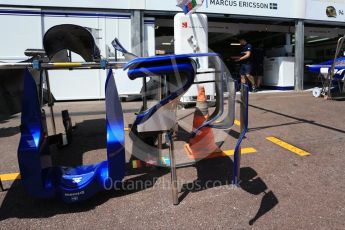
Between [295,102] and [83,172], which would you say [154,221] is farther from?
[295,102]

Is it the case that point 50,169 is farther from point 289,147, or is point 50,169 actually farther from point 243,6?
point 243,6

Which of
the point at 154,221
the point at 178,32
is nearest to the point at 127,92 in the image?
the point at 178,32

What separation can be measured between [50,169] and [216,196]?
5.04ft

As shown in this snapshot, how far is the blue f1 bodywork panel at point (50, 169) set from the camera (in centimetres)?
265

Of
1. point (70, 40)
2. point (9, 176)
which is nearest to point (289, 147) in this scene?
point (70, 40)

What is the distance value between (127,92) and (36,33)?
9.76 ft

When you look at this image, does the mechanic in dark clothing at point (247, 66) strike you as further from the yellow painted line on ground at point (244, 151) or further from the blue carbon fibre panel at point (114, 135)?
the blue carbon fibre panel at point (114, 135)

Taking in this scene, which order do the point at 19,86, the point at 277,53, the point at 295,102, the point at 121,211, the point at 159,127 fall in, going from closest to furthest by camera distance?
the point at 121,211 < the point at 159,127 < the point at 19,86 < the point at 295,102 < the point at 277,53

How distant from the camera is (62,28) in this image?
140 inches

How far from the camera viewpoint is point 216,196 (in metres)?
2.89

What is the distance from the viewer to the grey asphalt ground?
2496 millimetres

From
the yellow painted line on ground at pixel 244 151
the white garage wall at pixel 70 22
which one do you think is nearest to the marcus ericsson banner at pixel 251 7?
the white garage wall at pixel 70 22

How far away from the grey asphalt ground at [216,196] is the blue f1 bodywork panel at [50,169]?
0.16 meters

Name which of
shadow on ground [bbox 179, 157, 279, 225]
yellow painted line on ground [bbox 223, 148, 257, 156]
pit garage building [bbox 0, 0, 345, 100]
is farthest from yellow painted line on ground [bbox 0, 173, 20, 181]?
pit garage building [bbox 0, 0, 345, 100]
